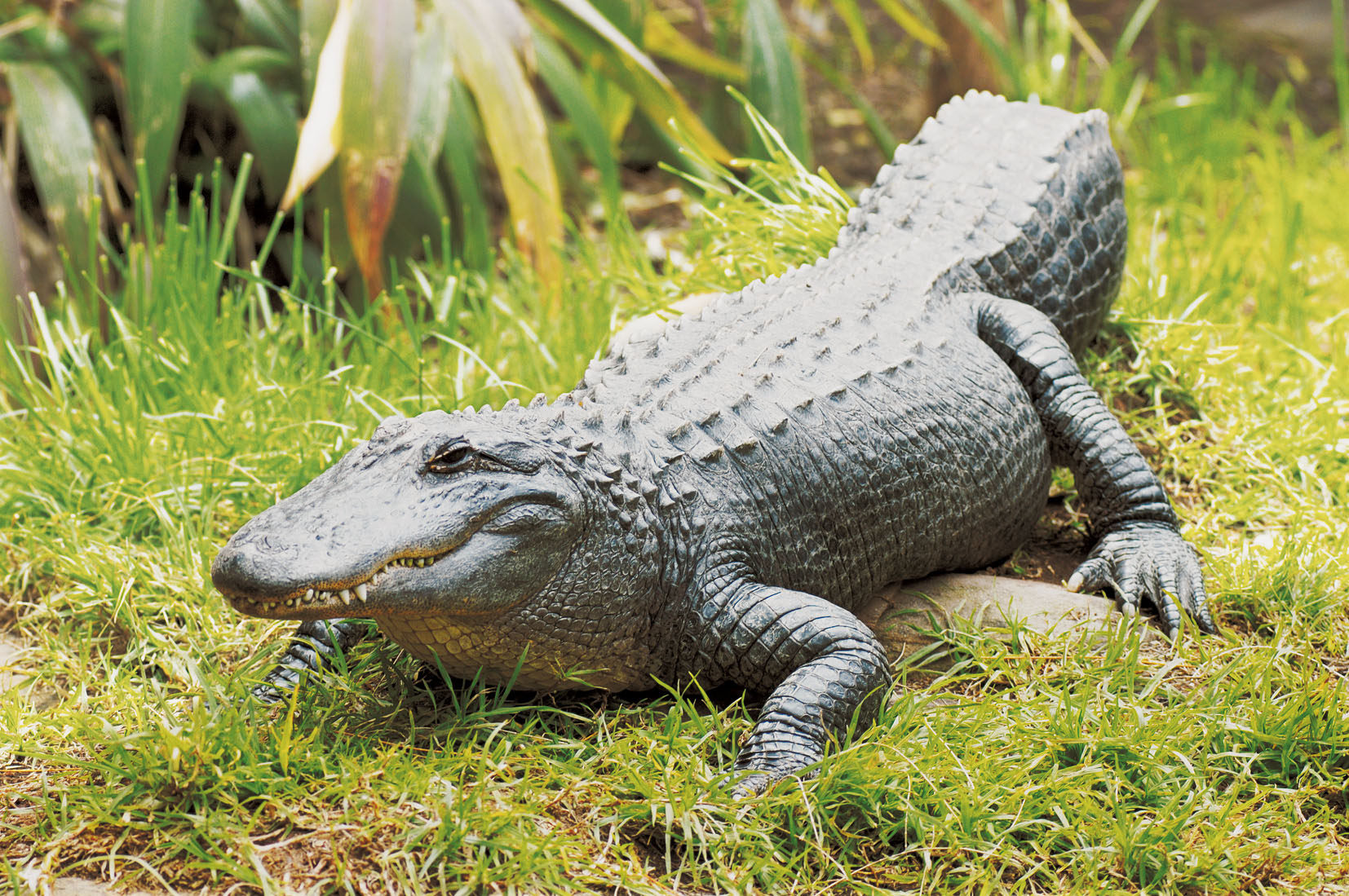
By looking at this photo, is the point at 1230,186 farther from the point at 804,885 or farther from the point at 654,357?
the point at 804,885

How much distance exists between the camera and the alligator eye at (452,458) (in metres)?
2.71

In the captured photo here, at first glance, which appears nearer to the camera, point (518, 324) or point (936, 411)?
point (936, 411)

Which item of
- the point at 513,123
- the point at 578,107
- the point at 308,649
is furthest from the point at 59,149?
the point at 308,649

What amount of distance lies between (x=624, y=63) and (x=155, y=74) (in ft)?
7.07

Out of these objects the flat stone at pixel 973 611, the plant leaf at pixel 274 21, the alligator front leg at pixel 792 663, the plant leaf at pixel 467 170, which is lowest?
the flat stone at pixel 973 611

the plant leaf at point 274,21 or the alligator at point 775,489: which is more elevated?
the plant leaf at point 274,21

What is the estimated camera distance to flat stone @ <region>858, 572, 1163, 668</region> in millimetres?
3354

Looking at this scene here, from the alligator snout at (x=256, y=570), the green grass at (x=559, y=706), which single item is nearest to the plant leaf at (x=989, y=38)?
the green grass at (x=559, y=706)

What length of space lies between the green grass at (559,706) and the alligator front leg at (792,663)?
88 millimetres

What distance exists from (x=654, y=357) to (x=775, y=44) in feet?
11.3

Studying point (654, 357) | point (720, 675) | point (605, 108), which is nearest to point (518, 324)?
point (654, 357)

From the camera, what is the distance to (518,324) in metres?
4.88

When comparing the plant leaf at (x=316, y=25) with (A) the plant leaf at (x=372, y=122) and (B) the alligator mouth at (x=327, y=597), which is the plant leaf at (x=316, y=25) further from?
(B) the alligator mouth at (x=327, y=597)

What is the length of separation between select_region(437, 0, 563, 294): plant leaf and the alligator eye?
272cm
